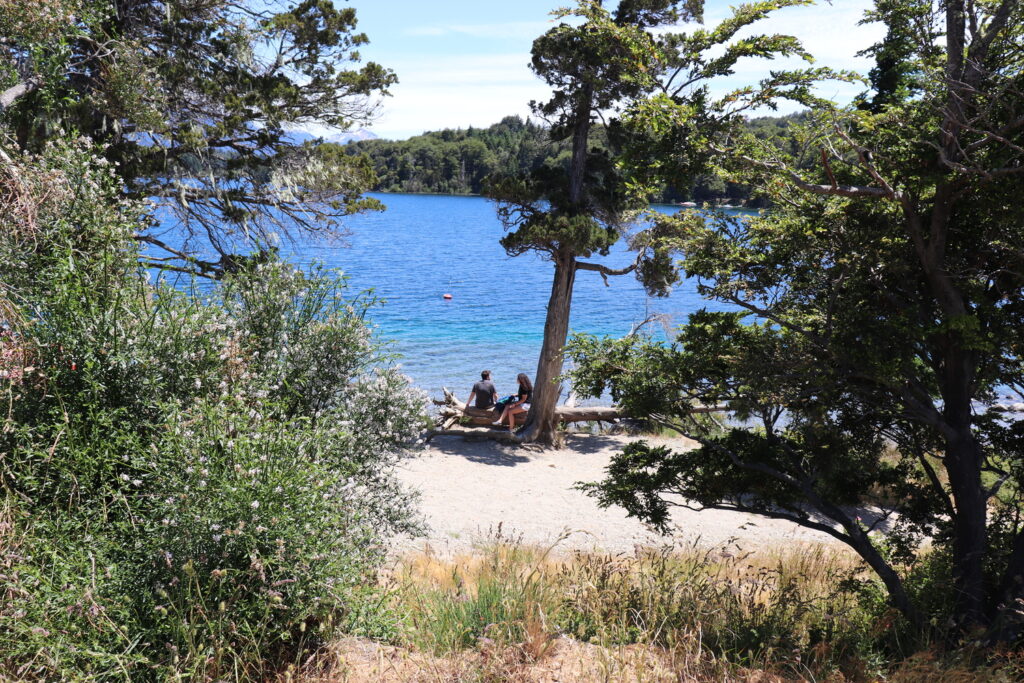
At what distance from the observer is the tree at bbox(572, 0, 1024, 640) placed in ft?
17.2

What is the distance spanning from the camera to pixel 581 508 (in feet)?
39.0

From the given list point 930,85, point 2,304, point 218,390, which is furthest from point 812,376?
Result: point 2,304

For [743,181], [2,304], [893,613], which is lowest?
[893,613]

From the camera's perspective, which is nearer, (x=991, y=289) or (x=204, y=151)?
(x=991, y=289)

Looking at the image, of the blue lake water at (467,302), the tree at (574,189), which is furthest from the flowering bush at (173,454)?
the tree at (574,189)

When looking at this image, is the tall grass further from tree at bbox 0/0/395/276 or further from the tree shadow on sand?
the tree shadow on sand

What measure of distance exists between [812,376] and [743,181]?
1757mm

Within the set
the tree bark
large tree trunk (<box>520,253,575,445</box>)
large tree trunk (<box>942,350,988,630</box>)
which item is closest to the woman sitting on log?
large tree trunk (<box>520,253,575,445</box>)

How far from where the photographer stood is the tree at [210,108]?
365 inches

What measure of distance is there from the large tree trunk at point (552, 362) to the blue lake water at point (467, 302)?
2.86 feet

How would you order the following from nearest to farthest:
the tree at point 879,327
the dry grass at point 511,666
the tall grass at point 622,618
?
the dry grass at point 511,666, the tall grass at point 622,618, the tree at point 879,327

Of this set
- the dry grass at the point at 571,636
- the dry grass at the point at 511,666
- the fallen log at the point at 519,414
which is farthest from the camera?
the fallen log at the point at 519,414

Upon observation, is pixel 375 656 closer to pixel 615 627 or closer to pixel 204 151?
pixel 615 627

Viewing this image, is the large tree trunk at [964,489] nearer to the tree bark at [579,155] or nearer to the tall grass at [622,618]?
the tall grass at [622,618]
